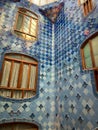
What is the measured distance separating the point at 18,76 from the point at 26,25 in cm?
254

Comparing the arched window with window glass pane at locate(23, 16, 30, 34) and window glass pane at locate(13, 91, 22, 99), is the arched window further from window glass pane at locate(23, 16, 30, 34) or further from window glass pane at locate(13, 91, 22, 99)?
window glass pane at locate(23, 16, 30, 34)

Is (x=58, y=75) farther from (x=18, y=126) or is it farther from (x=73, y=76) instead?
(x=18, y=126)

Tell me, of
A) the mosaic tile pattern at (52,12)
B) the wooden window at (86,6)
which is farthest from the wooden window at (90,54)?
the mosaic tile pattern at (52,12)

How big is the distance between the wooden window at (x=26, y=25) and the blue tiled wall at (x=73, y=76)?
3.72 feet

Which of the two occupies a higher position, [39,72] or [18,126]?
[39,72]

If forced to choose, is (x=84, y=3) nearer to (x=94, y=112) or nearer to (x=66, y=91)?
(x=66, y=91)

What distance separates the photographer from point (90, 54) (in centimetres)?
486

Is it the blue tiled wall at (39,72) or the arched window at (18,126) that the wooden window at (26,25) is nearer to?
the blue tiled wall at (39,72)

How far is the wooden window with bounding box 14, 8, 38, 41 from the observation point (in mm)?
6301

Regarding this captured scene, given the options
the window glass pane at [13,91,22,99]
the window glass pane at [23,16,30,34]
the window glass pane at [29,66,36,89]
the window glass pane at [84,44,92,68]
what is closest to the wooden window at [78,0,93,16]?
the window glass pane at [84,44,92,68]

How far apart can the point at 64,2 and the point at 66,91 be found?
440cm

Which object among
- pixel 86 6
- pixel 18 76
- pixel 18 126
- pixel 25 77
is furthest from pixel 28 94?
pixel 86 6

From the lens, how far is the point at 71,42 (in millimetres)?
5750

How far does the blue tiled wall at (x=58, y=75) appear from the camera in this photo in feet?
15.0
